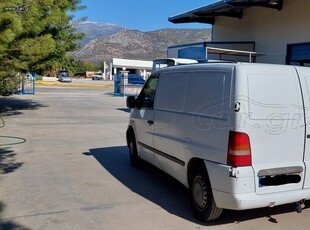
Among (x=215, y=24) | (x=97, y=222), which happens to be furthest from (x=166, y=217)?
(x=215, y=24)

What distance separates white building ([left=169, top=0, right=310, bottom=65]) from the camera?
39.9 ft

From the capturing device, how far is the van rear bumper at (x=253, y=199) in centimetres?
413

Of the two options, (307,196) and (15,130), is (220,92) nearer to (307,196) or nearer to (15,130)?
(307,196)

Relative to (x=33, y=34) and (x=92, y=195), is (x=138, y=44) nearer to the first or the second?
(x=33, y=34)

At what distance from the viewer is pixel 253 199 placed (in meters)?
4.16

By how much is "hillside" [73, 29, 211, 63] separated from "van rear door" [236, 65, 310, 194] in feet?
494

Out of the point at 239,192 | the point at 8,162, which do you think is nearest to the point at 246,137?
the point at 239,192

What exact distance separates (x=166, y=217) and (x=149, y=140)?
1860mm

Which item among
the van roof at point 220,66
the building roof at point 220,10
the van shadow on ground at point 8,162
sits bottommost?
the van shadow on ground at point 8,162

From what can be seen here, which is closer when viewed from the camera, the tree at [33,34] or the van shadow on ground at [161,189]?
the van shadow on ground at [161,189]

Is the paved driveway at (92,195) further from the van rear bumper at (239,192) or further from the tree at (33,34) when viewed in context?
the tree at (33,34)

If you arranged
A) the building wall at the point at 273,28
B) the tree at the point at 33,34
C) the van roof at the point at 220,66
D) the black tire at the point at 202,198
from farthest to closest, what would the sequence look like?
the building wall at the point at 273,28 → the tree at the point at 33,34 → the black tire at the point at 202,198 → the van roof at the point at 220,66

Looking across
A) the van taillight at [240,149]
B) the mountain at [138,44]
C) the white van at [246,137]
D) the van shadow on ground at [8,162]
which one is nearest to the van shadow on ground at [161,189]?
the white van at [246,137]

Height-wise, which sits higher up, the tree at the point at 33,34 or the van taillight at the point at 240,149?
the tree at the point at 33,34
